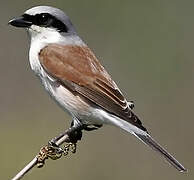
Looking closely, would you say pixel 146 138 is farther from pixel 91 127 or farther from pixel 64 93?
pixel 64 93

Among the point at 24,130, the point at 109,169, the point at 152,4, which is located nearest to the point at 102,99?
the point at 109,169

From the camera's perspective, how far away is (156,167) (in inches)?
243

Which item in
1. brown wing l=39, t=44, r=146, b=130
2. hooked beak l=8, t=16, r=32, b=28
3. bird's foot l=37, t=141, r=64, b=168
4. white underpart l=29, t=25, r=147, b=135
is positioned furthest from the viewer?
hooked beak l=8, t=16, r=32, b=28

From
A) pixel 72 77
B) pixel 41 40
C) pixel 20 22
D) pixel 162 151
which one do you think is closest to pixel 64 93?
pixel 72 77

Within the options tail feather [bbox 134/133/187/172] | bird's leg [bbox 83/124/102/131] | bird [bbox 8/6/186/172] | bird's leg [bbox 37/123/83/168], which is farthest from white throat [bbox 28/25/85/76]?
tail feather [bbox 134/133/187/172]

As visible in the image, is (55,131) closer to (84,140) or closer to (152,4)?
(84,140)

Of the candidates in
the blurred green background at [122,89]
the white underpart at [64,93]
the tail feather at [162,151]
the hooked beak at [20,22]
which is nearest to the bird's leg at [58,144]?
the white underpart at [64,93]

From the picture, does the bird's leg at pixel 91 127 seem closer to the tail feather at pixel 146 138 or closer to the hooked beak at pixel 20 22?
the tail feather at pixel 146 138

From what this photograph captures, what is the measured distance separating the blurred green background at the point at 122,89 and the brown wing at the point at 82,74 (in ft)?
3.70

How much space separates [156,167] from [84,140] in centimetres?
75

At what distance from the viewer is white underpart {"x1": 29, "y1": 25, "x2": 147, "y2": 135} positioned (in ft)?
15.7

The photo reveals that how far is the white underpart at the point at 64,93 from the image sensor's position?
15.7 feet

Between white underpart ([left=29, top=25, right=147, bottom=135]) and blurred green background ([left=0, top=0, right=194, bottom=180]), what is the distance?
3.63 ft

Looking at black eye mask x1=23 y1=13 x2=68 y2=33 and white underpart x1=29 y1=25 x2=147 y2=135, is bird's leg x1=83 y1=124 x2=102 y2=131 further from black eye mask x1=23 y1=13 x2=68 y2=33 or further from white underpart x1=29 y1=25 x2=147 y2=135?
black eye mask x1=23 y1=13 x2=68 y2=33
